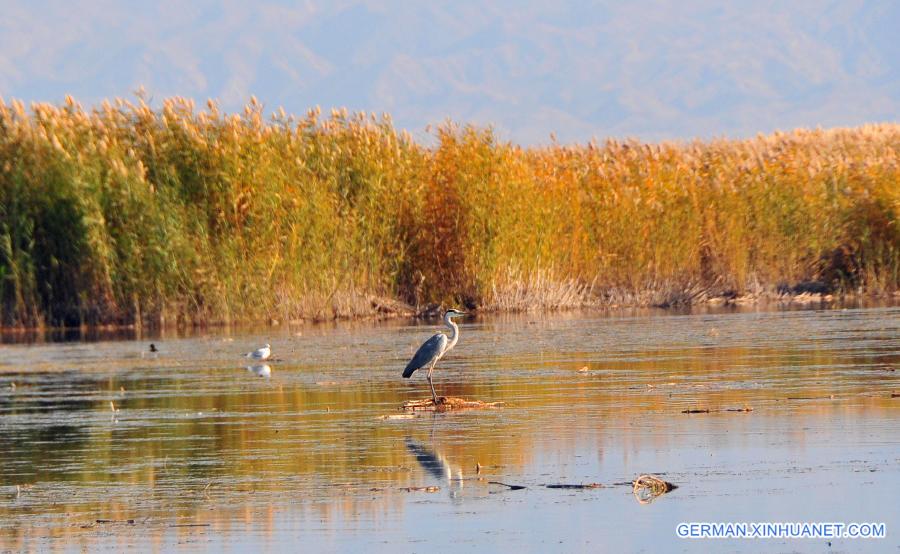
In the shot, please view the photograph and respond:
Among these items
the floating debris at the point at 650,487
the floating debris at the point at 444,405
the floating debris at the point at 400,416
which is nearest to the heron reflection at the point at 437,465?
the floating debris at the point at 650,487

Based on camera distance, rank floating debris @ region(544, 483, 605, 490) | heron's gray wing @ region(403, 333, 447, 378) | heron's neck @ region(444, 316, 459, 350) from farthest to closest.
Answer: heron's neck @ region(444, 316, 459, 350) < heron's gray wing @ region(403, 333, 447, 378) < floating debris @ region(544, 483, 605, 490)

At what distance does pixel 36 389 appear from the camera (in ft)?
61.7

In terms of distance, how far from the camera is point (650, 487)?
10352mm

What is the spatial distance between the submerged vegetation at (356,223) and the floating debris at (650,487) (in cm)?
1907

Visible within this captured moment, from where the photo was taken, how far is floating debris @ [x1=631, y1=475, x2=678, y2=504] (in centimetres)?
1026

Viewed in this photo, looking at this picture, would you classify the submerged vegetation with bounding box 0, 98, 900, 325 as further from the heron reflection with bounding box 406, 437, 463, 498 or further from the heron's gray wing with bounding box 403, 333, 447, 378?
the heron reflection with bounding box 406, 437, 463, 498

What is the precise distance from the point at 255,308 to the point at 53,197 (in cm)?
397

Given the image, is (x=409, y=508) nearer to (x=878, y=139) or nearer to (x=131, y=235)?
(x=131, y=235)

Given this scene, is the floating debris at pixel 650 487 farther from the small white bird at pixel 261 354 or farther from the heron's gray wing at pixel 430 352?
the small white bird at pixel 261 354

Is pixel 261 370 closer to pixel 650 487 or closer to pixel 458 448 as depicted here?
pixel 458 448

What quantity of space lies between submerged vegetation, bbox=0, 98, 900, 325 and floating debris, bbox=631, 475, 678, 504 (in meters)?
19.1

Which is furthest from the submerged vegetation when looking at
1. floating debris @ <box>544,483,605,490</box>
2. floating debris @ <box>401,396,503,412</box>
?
floating debris @ <box>544,483,605,490</box>

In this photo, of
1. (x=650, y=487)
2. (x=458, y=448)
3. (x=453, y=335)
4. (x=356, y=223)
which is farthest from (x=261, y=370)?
(x=356, y=223)

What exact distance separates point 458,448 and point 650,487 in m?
2.33
